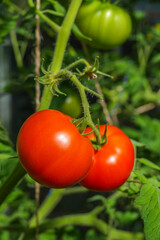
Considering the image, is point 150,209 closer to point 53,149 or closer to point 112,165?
point 112,165

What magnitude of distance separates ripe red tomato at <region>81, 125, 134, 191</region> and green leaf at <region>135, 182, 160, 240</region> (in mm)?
45

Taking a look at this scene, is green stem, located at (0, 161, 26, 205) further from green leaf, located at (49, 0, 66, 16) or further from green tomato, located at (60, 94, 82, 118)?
green leaf, located at (49, 0, 66, 16)

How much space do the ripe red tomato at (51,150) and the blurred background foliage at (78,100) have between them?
0.14 m

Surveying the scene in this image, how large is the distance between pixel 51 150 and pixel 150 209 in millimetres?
193

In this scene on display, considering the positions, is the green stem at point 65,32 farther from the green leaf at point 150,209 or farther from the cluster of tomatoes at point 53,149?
the green leaf at point 150,209

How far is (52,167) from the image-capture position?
0.46 metres

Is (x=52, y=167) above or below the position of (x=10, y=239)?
above

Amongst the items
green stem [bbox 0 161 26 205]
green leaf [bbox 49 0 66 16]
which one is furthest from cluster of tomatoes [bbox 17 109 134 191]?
green leaf [bbox 49 0 66 16]

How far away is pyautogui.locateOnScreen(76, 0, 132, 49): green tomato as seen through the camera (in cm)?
81

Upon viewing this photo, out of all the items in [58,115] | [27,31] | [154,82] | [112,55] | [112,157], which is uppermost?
[58,115]

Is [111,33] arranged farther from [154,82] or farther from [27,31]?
[154,82]

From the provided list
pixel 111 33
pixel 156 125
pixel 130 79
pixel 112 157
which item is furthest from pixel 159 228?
pixel 130 79

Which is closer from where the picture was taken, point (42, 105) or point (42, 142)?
point (42, 142)

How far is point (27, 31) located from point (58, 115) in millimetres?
1047
